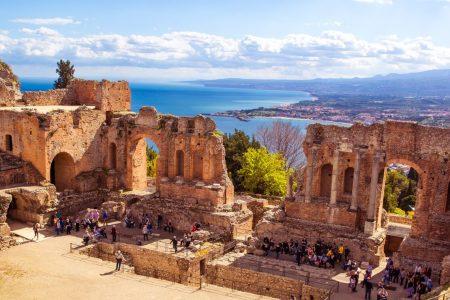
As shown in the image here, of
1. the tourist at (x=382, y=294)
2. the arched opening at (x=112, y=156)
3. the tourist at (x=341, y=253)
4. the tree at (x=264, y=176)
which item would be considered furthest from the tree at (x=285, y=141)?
the tourist at (x=382, y=294)

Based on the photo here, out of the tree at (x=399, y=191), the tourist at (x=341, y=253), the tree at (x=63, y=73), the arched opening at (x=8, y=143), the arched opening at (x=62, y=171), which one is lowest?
the tree at (x=399, y=191)

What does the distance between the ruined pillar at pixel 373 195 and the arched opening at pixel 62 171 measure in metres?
18.3

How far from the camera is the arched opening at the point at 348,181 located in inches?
958

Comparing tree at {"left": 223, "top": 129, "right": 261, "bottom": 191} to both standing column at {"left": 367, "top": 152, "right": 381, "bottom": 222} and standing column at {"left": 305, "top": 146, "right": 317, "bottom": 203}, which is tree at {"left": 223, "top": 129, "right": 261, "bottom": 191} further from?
standing column at {"left": 367, "top": 152, "right": 381, "bottom": 222}

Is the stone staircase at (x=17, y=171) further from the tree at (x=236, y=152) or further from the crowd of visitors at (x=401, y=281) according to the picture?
the crowd of visitors at (x=401, y=281)

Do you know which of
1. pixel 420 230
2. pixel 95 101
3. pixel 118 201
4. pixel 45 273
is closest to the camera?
pixel 45 273

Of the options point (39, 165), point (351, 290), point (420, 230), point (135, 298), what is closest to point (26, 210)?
point (39, 165)

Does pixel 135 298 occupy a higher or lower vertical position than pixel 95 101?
lower

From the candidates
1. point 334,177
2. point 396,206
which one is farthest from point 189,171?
point 396,206

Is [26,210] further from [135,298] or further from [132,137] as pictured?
[135,298]

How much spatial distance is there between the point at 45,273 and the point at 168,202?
353 inches

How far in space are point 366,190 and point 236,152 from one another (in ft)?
56.8

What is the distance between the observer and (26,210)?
2711 cm

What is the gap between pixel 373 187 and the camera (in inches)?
890
